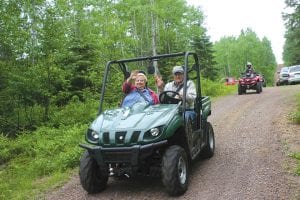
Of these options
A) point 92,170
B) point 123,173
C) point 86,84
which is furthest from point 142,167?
point 86,84

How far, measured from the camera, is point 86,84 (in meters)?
18.3

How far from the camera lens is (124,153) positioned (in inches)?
233

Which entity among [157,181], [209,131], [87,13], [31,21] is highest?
[87,13]

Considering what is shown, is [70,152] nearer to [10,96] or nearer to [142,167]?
[142,167]

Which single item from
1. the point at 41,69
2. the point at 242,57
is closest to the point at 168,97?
the point at 41,69

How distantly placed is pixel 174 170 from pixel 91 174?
1288 millimetres

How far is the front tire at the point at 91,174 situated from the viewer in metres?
6.38

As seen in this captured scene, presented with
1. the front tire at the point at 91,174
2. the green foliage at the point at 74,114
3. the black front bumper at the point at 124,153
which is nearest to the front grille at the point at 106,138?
the black front bumper at the point at 124,153

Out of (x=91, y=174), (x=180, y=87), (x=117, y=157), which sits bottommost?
(x=91, y=174)

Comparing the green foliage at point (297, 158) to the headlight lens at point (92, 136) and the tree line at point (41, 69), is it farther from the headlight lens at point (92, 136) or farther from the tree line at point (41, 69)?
the tree line at point (41, 69)

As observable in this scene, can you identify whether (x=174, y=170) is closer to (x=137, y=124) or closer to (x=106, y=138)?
(x=137, y=124)

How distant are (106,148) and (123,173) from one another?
435 millimetres

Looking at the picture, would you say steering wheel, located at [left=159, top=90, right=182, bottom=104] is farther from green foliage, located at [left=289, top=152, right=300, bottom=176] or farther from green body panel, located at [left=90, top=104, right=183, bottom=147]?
green foliage, located at [left=289, top=152, right=300, bottom=176]

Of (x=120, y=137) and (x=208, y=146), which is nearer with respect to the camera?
(x=120, y=137)
